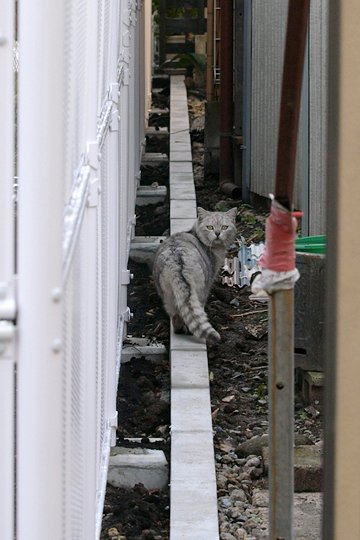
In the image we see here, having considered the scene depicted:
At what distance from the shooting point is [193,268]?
8.20 metres

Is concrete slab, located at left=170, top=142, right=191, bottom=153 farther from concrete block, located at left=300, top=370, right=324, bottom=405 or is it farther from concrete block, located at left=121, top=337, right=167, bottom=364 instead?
concrete block, located at left=300, top=370, right=324, bottom=405

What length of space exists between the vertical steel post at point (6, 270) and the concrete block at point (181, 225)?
7.56 m

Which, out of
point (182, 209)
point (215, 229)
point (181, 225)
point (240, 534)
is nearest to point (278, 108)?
point (182, 209)

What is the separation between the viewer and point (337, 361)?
2.30 metres

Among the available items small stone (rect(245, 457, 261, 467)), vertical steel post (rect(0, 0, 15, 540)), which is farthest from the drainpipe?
vertical steel post (rect(0, 0, 15, 540))

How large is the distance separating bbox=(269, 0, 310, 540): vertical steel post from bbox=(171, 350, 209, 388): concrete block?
382cm

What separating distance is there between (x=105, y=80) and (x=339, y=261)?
291 cm

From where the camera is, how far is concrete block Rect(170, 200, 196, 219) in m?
10.5

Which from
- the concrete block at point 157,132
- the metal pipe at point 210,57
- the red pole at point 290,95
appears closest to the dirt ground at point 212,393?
the red pole at point 290,95

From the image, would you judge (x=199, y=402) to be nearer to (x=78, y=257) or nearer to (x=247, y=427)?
(x=247, y=427)

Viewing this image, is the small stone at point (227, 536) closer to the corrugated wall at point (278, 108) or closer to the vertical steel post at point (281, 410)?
the vertical steel post at point (281, 410)

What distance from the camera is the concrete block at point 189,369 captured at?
6785mm

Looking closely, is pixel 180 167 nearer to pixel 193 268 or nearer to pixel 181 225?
pixel 181 225

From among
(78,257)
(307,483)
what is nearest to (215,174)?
(307,483)
